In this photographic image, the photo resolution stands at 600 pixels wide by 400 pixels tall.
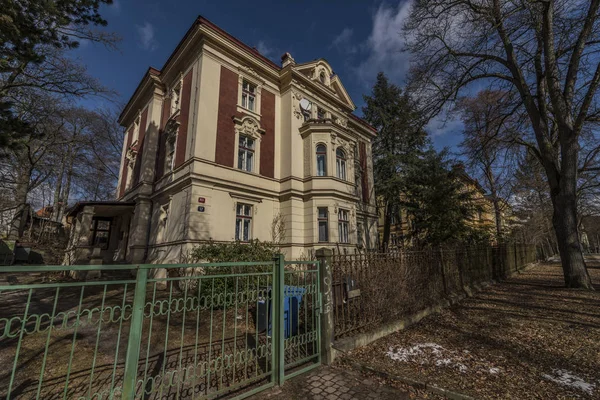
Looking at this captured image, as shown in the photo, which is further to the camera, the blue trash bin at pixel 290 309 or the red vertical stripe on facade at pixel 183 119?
the red vertical stripe on facade at pixel 183 119

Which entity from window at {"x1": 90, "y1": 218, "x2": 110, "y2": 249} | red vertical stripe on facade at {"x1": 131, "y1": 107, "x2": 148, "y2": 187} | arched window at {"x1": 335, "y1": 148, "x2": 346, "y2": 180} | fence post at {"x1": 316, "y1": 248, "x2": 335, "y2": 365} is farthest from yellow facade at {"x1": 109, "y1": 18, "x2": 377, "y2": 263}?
fence post at {"x1": 316, "y1": 248, "x2": 335, "y2": 365}

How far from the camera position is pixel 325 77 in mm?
19750

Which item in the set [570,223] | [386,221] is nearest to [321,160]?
[386,221]

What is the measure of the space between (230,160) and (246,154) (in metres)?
1.33

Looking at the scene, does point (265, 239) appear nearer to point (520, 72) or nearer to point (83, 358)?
point (83, 358)

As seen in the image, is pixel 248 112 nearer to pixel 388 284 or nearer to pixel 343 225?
pixel 343 225

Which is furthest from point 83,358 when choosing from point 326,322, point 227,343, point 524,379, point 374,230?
point 374,230

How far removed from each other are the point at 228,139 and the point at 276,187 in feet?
12.6

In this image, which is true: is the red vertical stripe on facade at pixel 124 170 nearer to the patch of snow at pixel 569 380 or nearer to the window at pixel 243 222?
the window at pixel 243 222

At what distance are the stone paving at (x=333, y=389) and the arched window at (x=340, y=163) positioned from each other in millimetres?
13679

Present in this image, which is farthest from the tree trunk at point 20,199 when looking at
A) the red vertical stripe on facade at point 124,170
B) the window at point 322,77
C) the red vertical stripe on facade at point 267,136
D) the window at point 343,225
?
the window at point 322,77

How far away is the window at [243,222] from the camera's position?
13760 millimetres

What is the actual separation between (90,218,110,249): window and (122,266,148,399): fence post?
2279cm

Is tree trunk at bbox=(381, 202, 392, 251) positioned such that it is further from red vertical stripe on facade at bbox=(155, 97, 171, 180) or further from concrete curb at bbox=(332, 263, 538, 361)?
red vertical stripe on facade at bbox=(155, 97, 171, 180)
